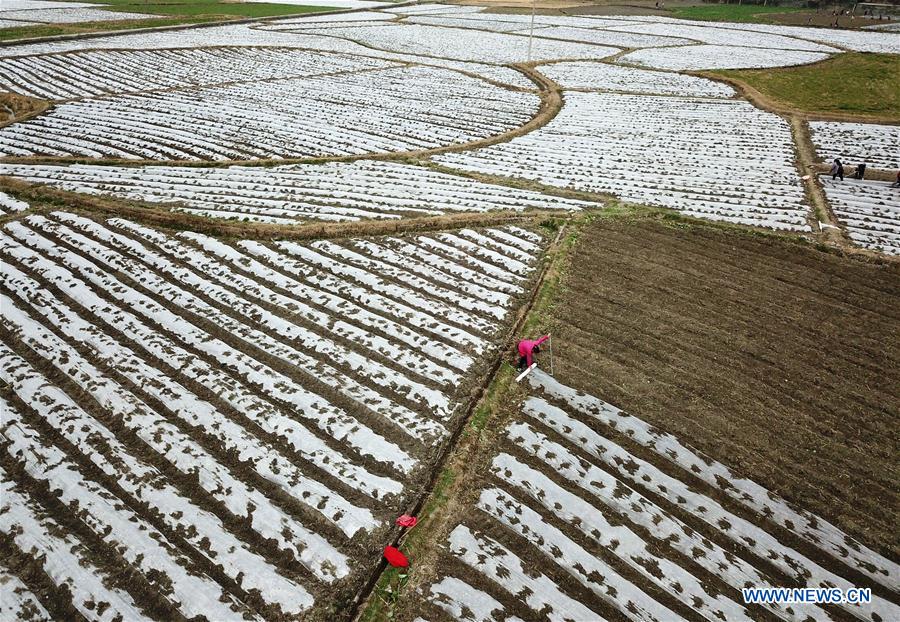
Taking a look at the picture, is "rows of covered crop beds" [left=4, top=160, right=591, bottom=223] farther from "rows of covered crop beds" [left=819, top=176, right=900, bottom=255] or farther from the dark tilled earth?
"rows of covered crop beds" [left=819, top=176, right=900, bottom=255]

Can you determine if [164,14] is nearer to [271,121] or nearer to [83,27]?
[83,27]

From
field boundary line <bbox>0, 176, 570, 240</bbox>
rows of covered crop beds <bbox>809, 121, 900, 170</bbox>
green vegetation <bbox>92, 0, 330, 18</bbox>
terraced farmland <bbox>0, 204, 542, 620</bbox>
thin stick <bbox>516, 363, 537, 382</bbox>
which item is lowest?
terraced farmland <bbox>0, 204, 542, 620</bbox>

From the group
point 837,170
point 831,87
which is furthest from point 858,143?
point 831,87

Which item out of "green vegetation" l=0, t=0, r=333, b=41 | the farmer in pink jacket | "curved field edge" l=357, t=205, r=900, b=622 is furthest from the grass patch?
"green vegetation" l=0, t=0, r=333, b=41

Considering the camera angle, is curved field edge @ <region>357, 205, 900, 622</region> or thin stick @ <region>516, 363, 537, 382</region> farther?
thin stick @ <region>516, 363, 537, 382</region>

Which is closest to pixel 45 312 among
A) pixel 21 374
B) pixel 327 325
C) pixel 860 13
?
pixel 21 374

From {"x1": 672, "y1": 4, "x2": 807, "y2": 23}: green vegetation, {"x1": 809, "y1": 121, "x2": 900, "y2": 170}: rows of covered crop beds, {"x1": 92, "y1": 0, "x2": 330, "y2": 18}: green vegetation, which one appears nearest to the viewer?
{"x1": 809, "y1": 121, "x2": 900, "y2": 170}: rows of covered crop beds

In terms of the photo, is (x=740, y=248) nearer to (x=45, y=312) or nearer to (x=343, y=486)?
(x=343, y=486)
